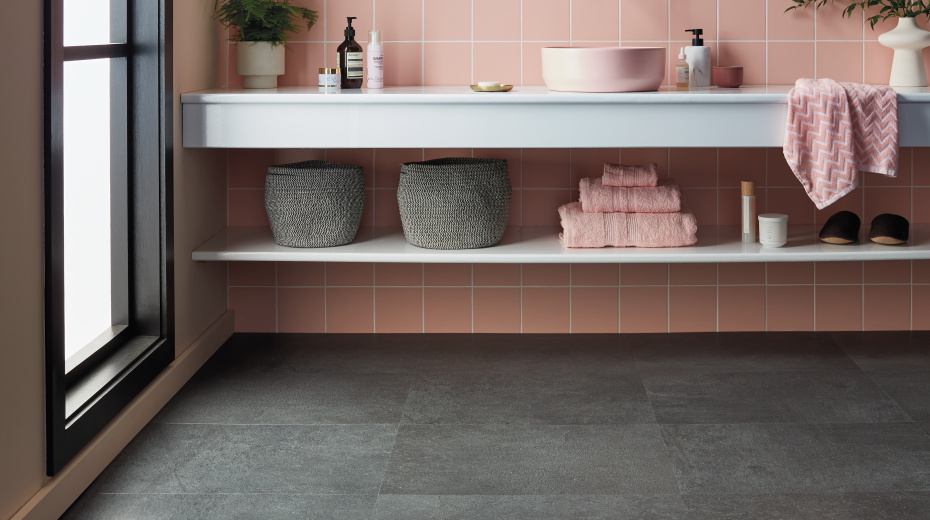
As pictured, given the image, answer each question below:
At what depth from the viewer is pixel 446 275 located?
3164mm

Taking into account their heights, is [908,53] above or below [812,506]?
above

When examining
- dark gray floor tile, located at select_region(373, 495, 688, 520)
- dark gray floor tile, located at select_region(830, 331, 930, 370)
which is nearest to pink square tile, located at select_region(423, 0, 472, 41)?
dark gray floor tile, located at select_region(830, 331, 930, 370)

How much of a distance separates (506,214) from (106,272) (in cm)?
112

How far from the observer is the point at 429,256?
270 centimetres

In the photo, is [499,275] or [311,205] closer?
[311,205]

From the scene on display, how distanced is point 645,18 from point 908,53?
778 millimetres

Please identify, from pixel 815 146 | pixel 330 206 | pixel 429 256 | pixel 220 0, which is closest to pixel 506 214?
pixel 429 256

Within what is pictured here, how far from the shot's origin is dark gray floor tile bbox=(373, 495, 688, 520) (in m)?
1.81

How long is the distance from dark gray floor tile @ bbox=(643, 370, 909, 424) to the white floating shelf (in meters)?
0.64

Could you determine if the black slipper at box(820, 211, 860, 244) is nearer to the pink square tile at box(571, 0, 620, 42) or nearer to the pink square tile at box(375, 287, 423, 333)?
the pink square tile at box(571, 0, 620, 42)

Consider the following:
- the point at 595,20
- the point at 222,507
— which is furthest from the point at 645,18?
the point at 222,507

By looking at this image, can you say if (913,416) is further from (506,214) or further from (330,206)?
(330,206)

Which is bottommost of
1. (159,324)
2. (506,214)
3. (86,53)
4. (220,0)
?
(159,324)

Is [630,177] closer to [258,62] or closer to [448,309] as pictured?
[448,309]
